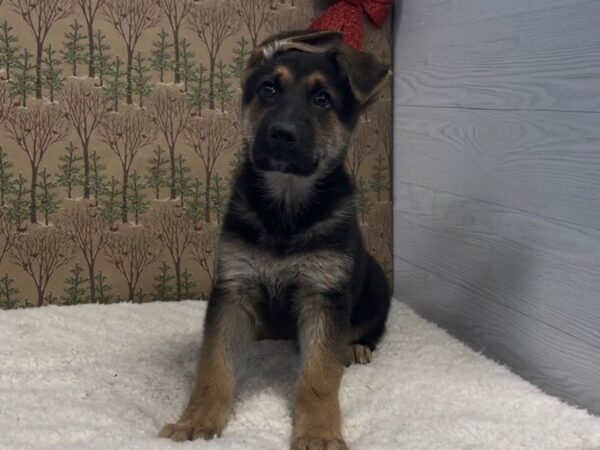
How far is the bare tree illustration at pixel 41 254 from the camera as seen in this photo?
10.1ft

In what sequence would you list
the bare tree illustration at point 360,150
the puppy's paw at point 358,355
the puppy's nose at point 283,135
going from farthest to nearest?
the bare tree illustration at point 360,150 < the puppy's paw at point 358,355 < the puppy's nose at point 283,135

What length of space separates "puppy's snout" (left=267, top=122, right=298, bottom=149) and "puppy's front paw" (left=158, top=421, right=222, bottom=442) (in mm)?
865

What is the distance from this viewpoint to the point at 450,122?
2922mm

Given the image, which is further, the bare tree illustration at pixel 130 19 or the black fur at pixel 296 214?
the bare tree illustration at pixel 130 19

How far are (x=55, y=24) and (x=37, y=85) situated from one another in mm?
293

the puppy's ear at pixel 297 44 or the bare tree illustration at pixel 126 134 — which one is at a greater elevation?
the puppy's ear at pixel 297 44

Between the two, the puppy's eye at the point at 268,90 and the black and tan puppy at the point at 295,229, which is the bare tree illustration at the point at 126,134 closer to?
the black and tan puppy at the point at 295,229

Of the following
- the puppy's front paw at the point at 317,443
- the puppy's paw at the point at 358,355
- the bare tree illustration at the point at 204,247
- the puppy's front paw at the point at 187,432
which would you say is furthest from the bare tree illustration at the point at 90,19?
the puppy's front paw at the point at 317,443

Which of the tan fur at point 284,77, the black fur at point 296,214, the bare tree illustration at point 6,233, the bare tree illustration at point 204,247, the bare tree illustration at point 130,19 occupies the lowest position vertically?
the bare tree illustration at point 204,247

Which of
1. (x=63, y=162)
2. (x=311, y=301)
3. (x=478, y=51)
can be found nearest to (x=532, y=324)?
(x=311, y=301)

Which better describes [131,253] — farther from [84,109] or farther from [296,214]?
[296,214]

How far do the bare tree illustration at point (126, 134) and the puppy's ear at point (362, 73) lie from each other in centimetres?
128

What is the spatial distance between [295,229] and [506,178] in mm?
892

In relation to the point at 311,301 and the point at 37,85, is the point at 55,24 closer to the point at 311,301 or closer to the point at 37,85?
the point at 37,85
